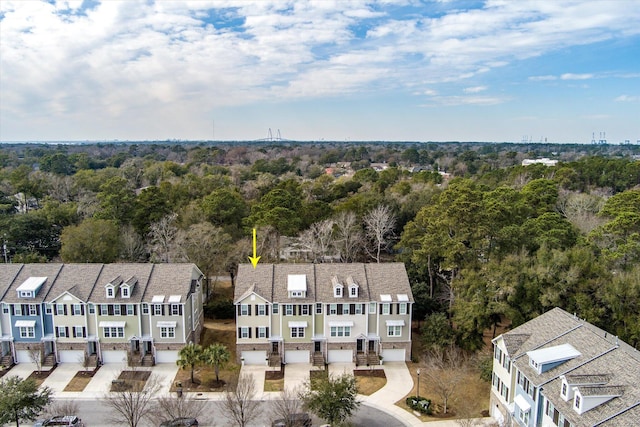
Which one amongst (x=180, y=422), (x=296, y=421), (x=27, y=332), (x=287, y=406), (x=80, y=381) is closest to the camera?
(x=180, y=422)

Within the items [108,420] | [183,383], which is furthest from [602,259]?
[108,420]

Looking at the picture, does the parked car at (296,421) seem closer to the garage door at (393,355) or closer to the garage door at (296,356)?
the garage door at (296,356)

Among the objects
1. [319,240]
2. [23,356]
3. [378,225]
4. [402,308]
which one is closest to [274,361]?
[402,308]

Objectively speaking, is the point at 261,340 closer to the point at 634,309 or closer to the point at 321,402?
the point at 321,402

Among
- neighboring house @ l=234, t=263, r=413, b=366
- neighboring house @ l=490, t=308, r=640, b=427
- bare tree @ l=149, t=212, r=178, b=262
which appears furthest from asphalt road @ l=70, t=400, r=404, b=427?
bare tree @ l=149, t=212, r=178, b=262

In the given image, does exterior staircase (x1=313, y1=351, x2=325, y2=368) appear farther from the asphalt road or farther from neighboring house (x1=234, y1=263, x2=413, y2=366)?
the asphalt road

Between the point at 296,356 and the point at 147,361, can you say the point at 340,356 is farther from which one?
the point at 147,361

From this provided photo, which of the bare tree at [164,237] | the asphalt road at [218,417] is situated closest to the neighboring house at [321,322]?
the asphalt road at [218,417]
